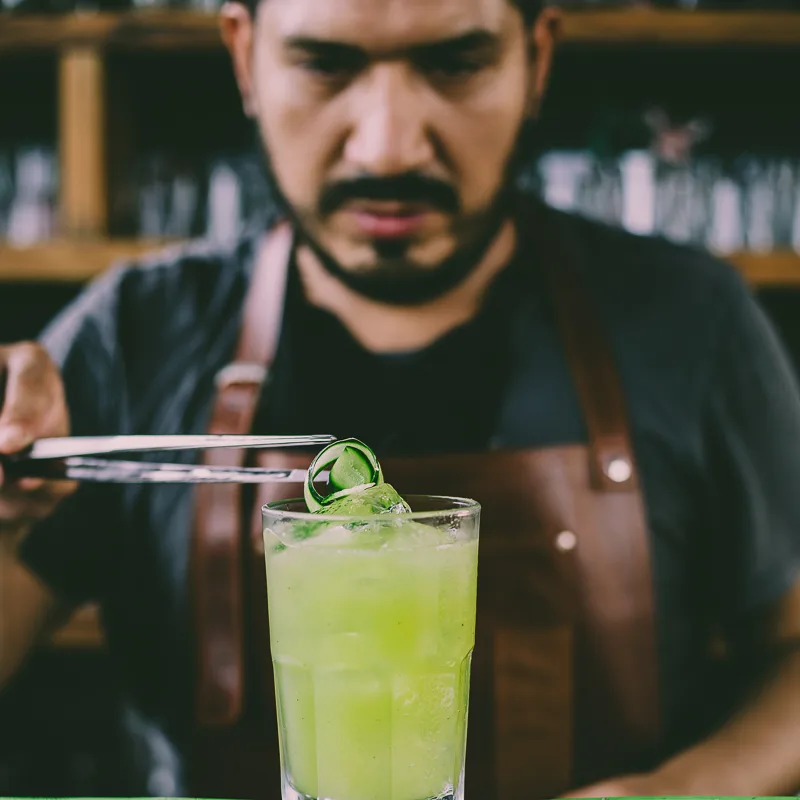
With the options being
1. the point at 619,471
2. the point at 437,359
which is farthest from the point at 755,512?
the point at 437,359

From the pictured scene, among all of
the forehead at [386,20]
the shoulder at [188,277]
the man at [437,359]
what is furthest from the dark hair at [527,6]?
the shoulder at [188,277]

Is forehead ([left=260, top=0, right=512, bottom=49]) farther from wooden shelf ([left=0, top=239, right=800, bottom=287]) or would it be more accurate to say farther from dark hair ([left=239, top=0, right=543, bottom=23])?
wooden shelf ([left=0, top=239, right=800, bottom=287])

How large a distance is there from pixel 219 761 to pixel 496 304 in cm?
96

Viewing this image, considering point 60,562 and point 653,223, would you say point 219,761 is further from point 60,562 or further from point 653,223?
point 653,223

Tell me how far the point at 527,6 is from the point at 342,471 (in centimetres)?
104

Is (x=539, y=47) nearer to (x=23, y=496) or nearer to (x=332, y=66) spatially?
(x=332, y=66)

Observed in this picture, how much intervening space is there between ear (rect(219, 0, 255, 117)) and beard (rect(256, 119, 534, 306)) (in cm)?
13

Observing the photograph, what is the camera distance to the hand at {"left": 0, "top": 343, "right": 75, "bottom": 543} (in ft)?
4.08

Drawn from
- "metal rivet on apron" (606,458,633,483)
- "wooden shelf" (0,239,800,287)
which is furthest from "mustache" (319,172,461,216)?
"wooden shelf" (0,239,800,287)

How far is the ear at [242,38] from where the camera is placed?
63.6 inches

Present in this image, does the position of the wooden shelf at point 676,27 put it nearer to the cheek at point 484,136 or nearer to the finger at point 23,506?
the cheek at point 484,136

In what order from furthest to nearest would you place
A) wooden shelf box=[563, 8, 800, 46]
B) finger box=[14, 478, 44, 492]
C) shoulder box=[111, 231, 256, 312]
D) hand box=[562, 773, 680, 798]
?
wooden shelf box=[563, 8, 800, 46] < shoulder box=[111, 231, 256, 312] < finger box=[14, 478, 44, 492] < hand box=[562, 773, 680, 798]

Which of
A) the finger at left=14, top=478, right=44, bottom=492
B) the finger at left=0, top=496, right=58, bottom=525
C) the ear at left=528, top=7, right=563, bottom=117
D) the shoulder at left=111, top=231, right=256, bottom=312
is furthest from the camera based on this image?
the shoulder at left=111, top=231, right=256, bottom=312

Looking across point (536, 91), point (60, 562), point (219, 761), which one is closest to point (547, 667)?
point (219, 761)
